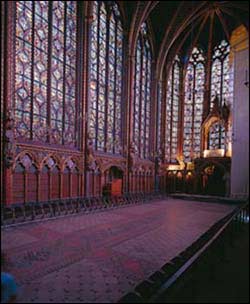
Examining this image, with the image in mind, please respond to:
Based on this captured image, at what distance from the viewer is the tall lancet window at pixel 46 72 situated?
37.6 feet

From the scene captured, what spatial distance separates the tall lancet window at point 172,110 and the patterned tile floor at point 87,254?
55.3ft

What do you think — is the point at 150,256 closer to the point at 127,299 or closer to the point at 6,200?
the point at 127,299

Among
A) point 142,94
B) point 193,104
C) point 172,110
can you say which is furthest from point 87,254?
point 193,104

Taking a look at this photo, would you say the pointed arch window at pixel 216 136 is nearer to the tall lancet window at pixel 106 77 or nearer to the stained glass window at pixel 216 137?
the stained glass window at pixel 216 137

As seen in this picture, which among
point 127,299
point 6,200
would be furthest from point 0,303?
point 6,200

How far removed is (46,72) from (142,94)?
1082 centimetres

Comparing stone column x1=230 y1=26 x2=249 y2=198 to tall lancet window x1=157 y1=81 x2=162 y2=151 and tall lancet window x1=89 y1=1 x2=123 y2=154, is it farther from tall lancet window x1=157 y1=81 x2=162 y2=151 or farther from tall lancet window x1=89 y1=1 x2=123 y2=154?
tall lancet window x1=89 y1=1 x2=123 y2=154

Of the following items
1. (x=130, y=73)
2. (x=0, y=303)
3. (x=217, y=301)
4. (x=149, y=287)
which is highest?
(x=130, y=73)

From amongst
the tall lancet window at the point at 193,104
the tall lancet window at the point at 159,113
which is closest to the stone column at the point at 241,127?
the tall lancet window at the point at 159,113

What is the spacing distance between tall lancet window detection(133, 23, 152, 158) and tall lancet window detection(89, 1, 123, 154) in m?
2.58

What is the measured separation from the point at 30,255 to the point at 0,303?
386 cm

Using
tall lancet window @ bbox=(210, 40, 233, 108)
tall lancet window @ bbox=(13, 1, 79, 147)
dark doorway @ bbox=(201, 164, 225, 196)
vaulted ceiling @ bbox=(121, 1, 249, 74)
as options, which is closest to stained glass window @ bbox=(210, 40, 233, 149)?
tall lancet window @ bbox=(210, 40, 233, 108)

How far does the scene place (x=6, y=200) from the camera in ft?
33.9

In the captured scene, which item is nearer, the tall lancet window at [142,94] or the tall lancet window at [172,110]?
the tall lancet window at [142,94]
